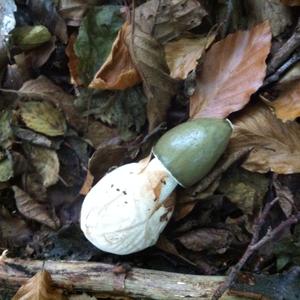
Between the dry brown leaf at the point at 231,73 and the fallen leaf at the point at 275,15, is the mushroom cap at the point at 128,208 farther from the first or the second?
the fallen leaf at the point at 275,15

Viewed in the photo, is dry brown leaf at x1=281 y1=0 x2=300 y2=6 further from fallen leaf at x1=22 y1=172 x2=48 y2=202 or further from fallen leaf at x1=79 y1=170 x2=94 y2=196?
fallen leaf at x1=22 y1=172 x2=48 y2=202

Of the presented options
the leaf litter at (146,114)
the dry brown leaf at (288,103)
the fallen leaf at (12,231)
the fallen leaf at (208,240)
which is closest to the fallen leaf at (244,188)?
the leaf litter at (146,114)

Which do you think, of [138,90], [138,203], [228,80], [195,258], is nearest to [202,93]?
[228,80]

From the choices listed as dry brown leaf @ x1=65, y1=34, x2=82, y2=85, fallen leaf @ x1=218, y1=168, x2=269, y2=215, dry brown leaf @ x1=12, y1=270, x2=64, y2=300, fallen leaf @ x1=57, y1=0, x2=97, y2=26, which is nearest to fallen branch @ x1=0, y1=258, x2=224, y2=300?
dry brown leaf @ x1=12, y1=270, x2=64, y2=300

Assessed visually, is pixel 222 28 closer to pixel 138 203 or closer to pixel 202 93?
pixel 202 93

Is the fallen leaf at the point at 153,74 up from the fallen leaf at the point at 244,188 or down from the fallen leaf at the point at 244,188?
up

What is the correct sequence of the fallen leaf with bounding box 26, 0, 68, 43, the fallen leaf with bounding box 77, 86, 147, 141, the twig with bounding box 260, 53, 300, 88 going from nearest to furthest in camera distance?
the twig with bounding box 260, 53, 300, 88, the fallen leaf with bounding box 77, 86, 147, 141, the fallen leaf with bounding box 26, 0, 68, 43

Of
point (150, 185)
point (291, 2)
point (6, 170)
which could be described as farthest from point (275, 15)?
point (6, 170)
